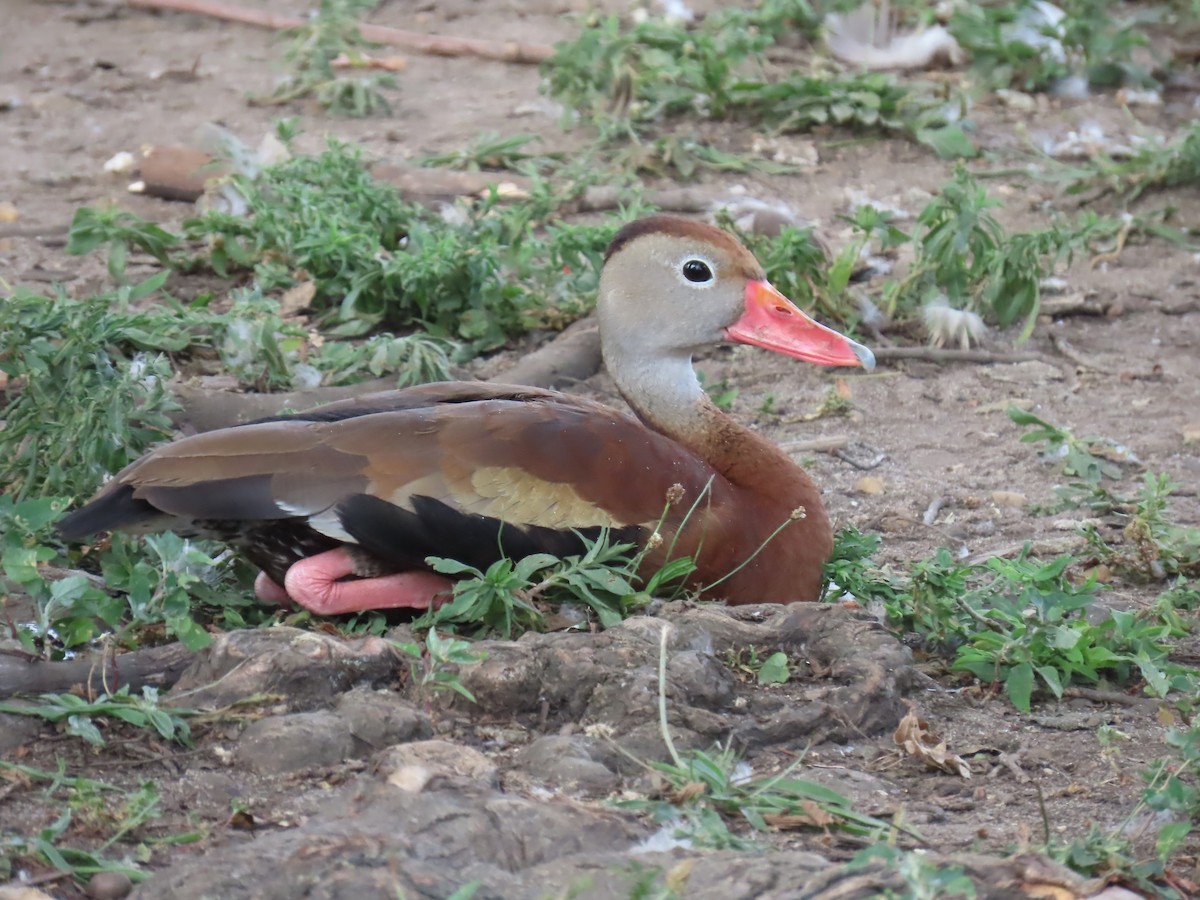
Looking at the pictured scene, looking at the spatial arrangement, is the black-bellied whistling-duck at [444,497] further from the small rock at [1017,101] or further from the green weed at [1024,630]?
the small rock at [1017,101]

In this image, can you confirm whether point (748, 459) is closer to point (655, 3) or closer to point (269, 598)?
point (269, 598)

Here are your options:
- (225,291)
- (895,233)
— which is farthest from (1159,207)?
(225,291)

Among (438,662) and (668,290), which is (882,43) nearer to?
(668,290)

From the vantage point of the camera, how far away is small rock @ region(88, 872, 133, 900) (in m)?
2.54

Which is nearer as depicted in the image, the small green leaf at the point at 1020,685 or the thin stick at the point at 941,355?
the small green leaf at the point at 1020,685

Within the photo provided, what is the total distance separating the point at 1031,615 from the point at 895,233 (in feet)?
7.62

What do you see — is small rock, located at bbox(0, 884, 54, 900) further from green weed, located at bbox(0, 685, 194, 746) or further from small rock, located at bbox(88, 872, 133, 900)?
green weed, located at bbox(0, 685, 194, 746)

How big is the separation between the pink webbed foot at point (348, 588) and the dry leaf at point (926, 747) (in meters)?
1.08

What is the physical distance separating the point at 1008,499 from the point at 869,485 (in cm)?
41

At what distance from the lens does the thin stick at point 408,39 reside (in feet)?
29.2

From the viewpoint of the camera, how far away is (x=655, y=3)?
9.39 meters

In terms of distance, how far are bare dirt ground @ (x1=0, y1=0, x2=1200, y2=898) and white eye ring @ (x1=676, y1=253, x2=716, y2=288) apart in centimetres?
84

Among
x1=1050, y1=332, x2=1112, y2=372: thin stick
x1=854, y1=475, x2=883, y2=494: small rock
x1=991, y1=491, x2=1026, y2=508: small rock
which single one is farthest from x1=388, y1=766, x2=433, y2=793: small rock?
x1=1050, y1=332, x2=1112, y2=372: thin stick

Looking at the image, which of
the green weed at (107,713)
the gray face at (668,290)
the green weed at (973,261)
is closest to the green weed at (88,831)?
the green weed at (107,713)
